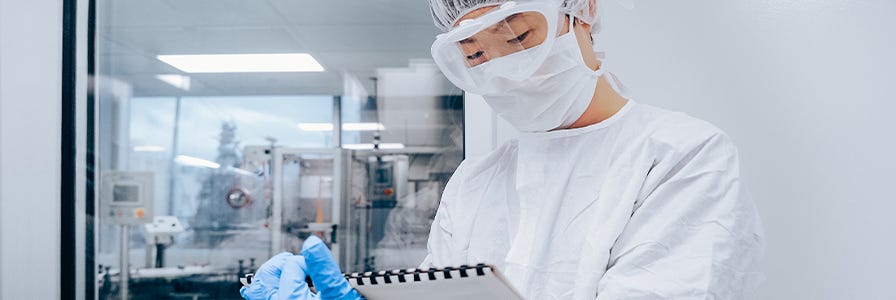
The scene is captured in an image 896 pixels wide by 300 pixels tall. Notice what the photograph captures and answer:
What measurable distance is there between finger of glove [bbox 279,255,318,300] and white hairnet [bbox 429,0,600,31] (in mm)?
457

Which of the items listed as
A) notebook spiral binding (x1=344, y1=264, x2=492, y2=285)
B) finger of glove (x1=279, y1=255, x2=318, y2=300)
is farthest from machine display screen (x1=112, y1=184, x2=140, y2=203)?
notebook spiral binding (x1=344, y1=264, x2=492, y2=285)

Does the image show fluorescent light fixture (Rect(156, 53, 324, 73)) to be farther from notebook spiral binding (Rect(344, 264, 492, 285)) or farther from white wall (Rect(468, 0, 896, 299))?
notebook spiral binding (Rect(344, 264, 492, 285))

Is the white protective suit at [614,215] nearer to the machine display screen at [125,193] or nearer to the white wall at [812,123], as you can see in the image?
the white wall at [812,123]

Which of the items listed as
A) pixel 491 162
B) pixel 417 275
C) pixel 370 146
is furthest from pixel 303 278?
pixel 370 146

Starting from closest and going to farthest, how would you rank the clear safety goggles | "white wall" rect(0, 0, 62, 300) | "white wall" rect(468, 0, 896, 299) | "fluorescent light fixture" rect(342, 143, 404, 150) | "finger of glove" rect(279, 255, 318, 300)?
1. "finger of glove" rect(279, 255, 318, 300)
2. the clear safety goggles
3. "white wall" rect(468, 0, 896, 299)
4. "white wall" rect(0, 0, 62, 300)
5. "fluorescent light fixture" rect(342, 143, 404, 150)

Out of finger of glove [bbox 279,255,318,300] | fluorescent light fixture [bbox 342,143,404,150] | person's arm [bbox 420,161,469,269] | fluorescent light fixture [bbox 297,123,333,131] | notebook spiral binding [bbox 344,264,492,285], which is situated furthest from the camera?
fluorescent light fixture [bbox 297,123,333,131]

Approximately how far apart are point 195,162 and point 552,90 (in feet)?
5.26

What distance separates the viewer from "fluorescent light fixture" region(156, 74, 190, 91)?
2143mm

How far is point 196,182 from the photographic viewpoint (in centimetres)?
212

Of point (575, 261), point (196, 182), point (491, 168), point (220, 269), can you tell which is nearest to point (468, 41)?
point (491, 168)

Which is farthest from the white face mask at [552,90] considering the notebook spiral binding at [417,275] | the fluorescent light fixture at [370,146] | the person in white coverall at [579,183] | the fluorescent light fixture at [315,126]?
the fluorescent light fixture at [315,126]

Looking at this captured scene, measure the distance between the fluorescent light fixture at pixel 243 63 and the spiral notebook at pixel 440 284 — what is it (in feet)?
4.11

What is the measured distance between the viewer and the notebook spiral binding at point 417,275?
2.17 ft

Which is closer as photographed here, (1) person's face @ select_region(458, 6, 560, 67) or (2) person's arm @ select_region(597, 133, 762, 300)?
(2) person's arm @ select_region(597, 133, 762, 300)
